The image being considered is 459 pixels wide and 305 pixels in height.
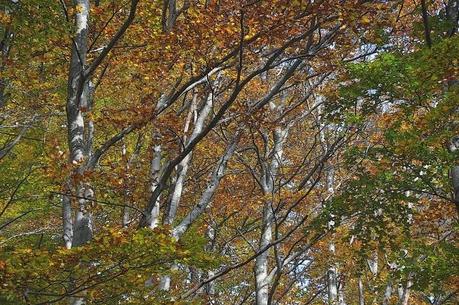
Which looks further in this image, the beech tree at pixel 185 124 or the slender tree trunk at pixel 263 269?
the slender tree trunk at pixel 263 269

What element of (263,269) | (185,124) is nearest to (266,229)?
(263,269)

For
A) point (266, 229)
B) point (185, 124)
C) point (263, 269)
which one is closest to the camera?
point (185, 124)

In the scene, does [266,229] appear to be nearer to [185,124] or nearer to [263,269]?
[263,269]

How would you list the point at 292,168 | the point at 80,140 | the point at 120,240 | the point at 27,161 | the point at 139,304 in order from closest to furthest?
1. the point at 120,240
2. the point at 139,304
3. the point at 80,140
4. the point at 27,161
5. the point at 292,168

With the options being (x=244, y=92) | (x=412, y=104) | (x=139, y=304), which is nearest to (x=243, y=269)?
(x=244, y=92)

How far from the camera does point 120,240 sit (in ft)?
15.4

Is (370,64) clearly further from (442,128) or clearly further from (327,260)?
(327,260)

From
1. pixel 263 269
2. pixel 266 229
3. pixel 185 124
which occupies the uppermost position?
pixel 185 124

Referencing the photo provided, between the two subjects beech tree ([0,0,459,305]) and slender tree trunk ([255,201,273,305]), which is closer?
beech tree ([0,0,459,305])

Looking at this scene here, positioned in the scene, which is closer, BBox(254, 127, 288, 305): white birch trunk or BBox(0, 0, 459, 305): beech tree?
BBox(0, 0, 459, 305): beech tree

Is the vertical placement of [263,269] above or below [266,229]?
below

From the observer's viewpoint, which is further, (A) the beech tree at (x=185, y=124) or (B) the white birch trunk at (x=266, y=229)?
(B) the white birch trunk at (x=266, y=229)

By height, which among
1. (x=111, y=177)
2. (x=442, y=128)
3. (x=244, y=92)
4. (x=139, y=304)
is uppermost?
(x=244, y=92)

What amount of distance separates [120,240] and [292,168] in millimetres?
10384
